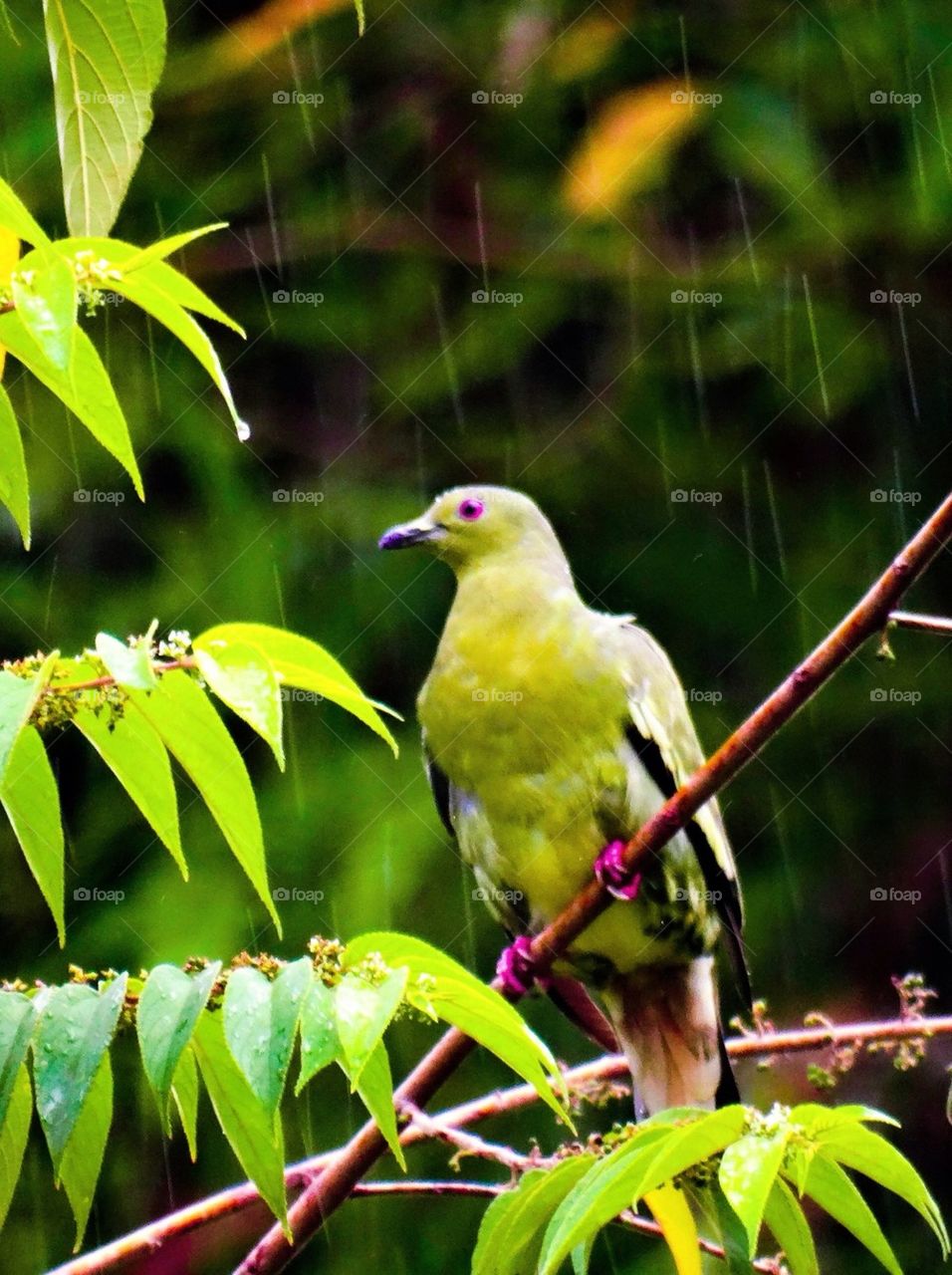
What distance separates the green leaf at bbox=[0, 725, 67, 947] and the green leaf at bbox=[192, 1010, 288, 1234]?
0.50 feet

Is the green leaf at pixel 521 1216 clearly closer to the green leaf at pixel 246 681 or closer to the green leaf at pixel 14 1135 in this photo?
the green leaf at pixel 14 1135

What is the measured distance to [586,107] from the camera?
4.15 m

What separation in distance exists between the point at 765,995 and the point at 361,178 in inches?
86.1

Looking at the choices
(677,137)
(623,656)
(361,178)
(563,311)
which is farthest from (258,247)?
(623,656)

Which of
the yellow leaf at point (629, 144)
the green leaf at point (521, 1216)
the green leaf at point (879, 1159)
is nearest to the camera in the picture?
the green leaf at point (879, 1159)

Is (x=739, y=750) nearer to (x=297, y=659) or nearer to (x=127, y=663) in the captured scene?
(x=297, y=659)

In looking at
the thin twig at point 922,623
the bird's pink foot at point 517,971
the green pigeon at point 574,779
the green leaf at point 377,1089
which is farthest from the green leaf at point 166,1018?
the green pigeon at point 574,779

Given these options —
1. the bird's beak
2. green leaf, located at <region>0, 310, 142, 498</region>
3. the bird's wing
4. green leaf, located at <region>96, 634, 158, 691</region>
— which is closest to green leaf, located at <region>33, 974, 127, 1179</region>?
green leaf, located at <region>96, 634, 158, 691</region>

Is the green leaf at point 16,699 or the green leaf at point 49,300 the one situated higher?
the green leaf at point 49,300

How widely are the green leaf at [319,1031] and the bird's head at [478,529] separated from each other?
71.5 inches

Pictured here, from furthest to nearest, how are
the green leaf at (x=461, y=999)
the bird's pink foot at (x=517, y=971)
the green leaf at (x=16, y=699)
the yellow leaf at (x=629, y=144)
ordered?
the yellow leaf at (x=629, y=144) → the bird's pink foot at (x=517, y=971) → the green leaf at (x=461, y=999) → the green leaf at (x=16, y=699)

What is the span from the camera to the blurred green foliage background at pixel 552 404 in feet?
12.2

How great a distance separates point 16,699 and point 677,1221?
822 mm

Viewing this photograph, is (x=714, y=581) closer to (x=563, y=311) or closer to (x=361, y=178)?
(x=563, y=311)
